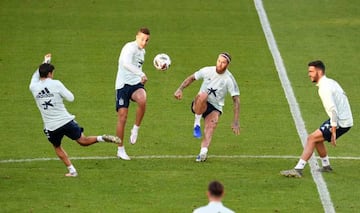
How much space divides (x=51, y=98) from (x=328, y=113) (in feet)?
15.5

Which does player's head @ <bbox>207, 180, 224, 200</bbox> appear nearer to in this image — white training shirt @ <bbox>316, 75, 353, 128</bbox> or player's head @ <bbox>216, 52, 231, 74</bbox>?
white training shirt @ <bbox>316, 75, 353, 128</bbox>

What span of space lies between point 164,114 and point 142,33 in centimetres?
Answer: 449

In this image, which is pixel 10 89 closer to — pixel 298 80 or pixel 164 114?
pixel 164 114

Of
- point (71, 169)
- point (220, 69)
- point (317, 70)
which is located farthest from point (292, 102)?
point (71, 169)

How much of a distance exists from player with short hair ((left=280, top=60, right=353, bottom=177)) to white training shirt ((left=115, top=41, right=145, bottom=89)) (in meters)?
3.20

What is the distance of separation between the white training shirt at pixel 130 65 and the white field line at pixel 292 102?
3.60 meters

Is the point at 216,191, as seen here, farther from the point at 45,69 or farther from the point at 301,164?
the point at 301,164

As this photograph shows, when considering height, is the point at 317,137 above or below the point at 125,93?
below

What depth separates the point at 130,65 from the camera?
20.9 meters

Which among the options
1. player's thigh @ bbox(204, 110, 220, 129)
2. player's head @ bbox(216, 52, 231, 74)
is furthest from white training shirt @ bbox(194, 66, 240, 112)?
player's thigh @ bbox(204, 110, 220, 129)

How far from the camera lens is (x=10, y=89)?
27172 millimetres

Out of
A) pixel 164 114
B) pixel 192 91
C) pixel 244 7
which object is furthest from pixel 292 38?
pixel 164 114

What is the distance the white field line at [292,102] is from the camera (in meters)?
19.2

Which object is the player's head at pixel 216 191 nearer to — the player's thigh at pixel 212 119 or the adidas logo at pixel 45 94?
the adidas logo at pixel 45 94
